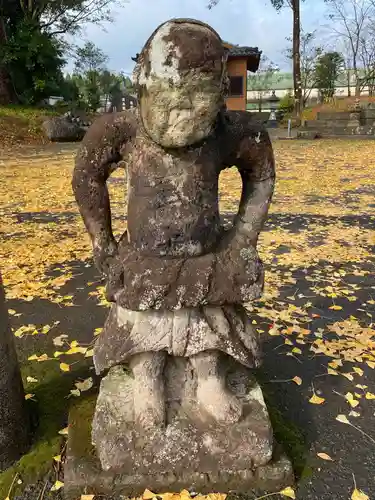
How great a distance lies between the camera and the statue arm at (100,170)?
1.76 meters

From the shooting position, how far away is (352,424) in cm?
243

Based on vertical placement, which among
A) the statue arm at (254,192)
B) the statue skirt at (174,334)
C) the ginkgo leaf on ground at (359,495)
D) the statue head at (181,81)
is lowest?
the ginkgo leaf on ground at (359,495)

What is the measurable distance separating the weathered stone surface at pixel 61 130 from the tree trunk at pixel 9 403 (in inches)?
663

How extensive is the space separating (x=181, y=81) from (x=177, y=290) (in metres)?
0.77

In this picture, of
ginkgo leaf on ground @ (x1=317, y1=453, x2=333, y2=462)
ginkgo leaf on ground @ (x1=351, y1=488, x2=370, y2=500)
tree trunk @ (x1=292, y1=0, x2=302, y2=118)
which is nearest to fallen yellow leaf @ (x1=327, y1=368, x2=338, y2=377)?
ginkgo leaf on ground @ (x1=317, y1=453, x2=333, y2=462)

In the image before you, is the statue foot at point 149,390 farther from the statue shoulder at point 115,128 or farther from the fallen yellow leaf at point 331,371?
the fallen yellow leaf at point 331,371

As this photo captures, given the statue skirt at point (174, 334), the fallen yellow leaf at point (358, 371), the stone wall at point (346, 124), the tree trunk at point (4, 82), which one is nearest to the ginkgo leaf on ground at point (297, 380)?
the fallen yellow leaf at point (358, 371)

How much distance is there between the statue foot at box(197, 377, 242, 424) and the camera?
199cm

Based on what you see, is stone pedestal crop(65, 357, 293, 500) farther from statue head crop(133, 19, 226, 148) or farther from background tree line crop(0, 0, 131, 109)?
background tree line crop(0, 0, 131, 109)

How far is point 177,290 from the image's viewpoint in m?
1.75

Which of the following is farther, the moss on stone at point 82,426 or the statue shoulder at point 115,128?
the moss on stone at point 82,426

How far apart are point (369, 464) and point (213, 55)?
78.5 inches

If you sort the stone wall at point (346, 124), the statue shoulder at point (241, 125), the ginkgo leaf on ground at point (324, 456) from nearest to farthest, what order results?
the statue shoulder at point (241, 125), the ginkgo leaf on ground at point (324, 456), the stone wall at point (346, 124)

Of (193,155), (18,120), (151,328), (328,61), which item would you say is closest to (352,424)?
(151,328)
